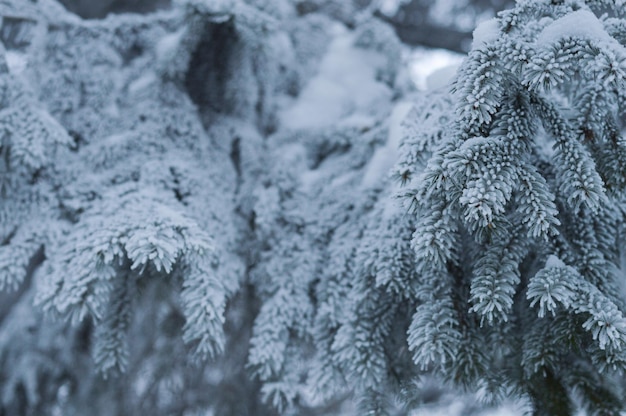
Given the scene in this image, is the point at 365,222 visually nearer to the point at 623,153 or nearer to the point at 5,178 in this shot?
the point at 623,153

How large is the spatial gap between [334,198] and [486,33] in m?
0.65

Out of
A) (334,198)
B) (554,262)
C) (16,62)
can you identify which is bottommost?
(554,262)

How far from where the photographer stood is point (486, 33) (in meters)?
1.01

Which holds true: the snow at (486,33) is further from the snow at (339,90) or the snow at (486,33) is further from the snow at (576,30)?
the snow at (339,90)

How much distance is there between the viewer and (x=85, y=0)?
248 centimetres

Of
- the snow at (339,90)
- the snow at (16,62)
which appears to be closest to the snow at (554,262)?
the snow at (339,90)

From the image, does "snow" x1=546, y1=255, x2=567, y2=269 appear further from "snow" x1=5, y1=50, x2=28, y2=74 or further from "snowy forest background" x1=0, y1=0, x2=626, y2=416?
"snow" x1=5, y1=50, x2=28, y2=74

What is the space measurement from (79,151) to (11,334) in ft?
4.13

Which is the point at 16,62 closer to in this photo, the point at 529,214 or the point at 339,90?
the point at 339,90

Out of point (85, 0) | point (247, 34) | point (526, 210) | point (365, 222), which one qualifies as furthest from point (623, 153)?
point (85, 0)

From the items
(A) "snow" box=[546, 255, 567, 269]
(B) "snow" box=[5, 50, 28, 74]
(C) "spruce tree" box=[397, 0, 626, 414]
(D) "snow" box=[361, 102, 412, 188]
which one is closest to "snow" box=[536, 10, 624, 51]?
(C) "spruce tree" box=[397, 0, 626, 414]

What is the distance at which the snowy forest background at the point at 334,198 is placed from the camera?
3.14 ft

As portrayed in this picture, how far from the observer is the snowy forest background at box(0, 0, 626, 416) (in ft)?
3.14

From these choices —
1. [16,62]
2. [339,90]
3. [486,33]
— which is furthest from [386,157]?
[16,62]
